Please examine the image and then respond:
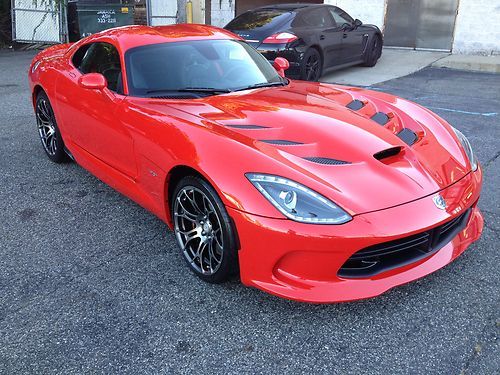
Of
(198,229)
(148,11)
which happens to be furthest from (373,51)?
(198,229)

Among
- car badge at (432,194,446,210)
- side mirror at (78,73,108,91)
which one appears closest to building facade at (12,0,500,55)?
side mirror at (78,73,108,91)

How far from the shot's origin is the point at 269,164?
2484mm

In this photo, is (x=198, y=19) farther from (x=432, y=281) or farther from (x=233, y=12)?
(x=432, y=281)

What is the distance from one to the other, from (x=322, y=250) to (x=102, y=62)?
2.61 meters

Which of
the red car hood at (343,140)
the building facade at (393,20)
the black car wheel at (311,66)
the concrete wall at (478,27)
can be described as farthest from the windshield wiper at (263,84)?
the concrete wall at (478,27)

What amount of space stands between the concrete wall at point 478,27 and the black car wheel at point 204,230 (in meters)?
11.3

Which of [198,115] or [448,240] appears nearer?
[448,240]

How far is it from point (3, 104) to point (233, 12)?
32.3 feet

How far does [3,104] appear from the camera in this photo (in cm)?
743

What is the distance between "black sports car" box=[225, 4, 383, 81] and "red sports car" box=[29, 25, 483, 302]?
398 cm

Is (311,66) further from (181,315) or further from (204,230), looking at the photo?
(181,315)

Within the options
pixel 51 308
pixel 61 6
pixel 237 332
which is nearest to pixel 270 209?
pixel 237 332

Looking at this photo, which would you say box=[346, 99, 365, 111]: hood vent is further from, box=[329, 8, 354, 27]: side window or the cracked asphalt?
box=[329, 8, 354, 27]: side window

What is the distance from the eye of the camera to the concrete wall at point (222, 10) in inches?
610
